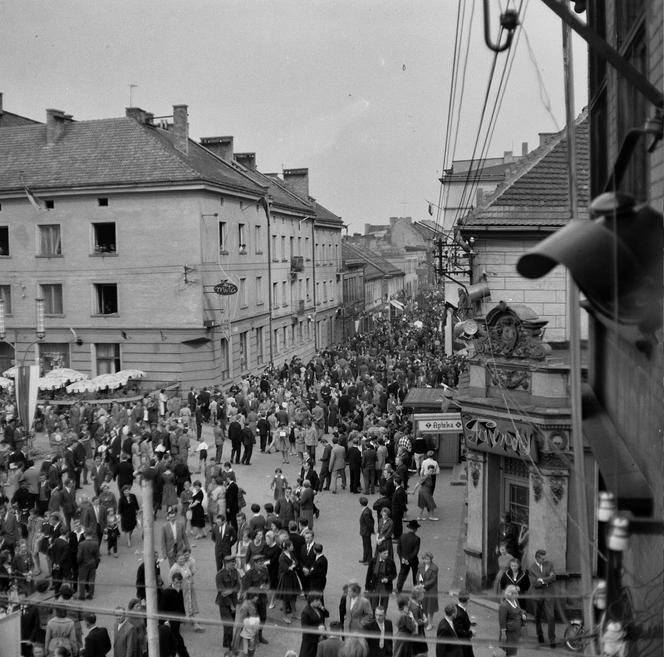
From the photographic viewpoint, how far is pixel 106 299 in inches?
1465

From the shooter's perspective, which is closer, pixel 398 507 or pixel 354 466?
pixel 398 507

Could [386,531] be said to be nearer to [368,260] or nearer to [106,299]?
[106,299]

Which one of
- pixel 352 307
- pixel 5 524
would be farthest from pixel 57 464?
pixel 352 307

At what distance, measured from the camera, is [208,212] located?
36.5 meters

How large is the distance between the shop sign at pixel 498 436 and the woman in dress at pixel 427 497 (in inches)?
161

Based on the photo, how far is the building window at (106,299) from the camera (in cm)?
3703

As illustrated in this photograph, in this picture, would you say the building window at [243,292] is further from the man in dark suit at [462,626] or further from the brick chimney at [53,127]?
the man in dark suit at [462,626]

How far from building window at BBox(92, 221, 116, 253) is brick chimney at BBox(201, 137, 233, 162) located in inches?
486

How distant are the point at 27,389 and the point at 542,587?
586 inches

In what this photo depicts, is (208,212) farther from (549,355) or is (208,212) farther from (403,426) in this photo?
(549,355)

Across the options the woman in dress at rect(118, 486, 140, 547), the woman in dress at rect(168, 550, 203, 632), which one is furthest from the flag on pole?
the woman in dress at rect(168, 550, 203, 632)

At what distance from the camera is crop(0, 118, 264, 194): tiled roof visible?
35938 mm

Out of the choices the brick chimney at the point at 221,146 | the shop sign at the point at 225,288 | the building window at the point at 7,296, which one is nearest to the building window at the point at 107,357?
the building window at the point at 7,296

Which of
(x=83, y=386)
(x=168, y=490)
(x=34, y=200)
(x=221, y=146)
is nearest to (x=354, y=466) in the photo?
(x=168, y=490)
